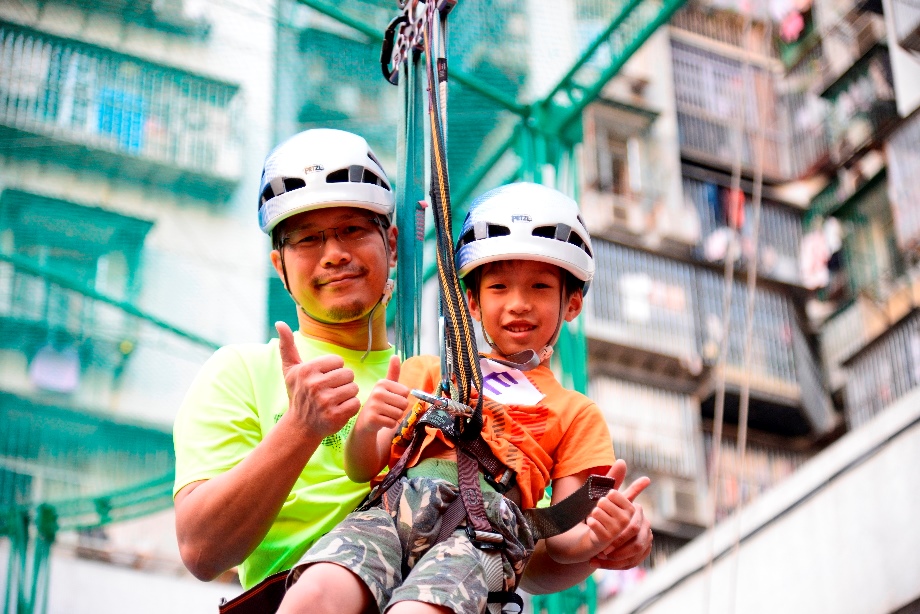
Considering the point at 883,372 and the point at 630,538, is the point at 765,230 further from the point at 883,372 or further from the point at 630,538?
the point at 630,538

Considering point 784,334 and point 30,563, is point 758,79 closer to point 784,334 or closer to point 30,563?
point 784,334

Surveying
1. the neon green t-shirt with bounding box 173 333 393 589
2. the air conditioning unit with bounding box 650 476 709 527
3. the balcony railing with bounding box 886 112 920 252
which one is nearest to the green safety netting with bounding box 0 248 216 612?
the neon green t-shirt with bounding box 173 333 393 589

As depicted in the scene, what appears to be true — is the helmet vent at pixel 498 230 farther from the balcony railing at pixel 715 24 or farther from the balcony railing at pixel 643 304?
the balcony railing at pixel 715 24

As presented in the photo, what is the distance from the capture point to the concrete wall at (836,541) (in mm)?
7332

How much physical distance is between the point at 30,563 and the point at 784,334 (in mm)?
15981

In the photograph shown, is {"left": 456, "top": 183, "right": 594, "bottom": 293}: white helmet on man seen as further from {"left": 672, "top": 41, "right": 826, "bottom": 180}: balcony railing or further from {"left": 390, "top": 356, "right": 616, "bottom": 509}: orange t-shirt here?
{"left": 672, "top": 41, "right": 826, "bottom": 180}: balcony railing

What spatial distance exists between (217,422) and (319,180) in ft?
2.09

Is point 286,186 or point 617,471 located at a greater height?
point 286,186

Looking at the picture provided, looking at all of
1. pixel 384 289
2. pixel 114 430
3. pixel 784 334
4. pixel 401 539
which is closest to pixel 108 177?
pixel 114 430

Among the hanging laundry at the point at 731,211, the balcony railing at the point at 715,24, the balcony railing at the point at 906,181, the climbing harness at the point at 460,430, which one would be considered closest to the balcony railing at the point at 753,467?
the hanging laundry at the point at 731,211

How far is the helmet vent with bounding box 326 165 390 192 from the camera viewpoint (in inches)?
138

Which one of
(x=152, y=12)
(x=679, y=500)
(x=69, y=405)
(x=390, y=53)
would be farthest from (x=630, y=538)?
(x=679, y=500)

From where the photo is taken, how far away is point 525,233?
3.42 m

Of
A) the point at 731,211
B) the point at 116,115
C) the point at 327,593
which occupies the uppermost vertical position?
the point at 731,211
